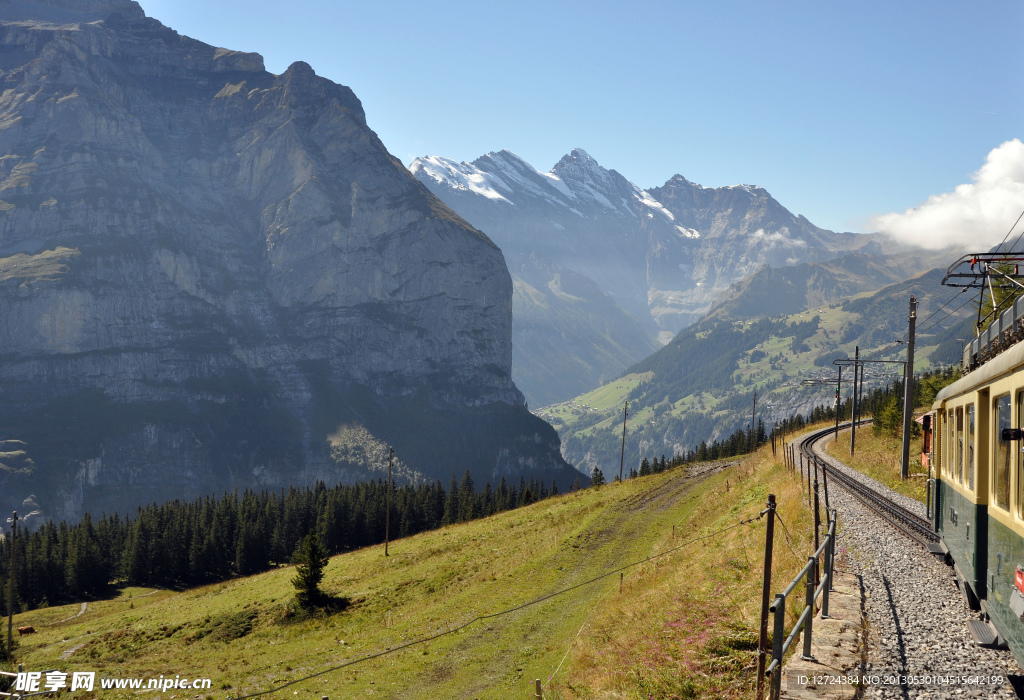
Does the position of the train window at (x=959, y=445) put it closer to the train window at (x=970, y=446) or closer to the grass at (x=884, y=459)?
the train window at (x=970, y=446)

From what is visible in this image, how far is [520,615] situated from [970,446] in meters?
25.7

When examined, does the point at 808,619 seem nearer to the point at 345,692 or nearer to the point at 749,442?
the point at 345,692

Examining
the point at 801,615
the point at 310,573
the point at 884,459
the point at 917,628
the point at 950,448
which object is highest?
the point at 950,448

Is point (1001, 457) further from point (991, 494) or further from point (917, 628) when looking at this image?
point (917, 628)

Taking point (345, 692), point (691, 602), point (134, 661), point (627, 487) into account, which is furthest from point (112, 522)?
point (691, 602)

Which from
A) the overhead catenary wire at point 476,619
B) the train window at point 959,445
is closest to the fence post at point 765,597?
the train window at point 959,445

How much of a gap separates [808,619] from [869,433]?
75566 mm

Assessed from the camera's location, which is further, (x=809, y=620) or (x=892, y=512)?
(x=892, y=512)

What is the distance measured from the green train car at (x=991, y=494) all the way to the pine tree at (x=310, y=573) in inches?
1785

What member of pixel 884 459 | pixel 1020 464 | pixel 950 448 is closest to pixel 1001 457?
pixel 1020 464

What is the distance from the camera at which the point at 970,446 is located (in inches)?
627

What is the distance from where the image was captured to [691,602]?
22.1 metres

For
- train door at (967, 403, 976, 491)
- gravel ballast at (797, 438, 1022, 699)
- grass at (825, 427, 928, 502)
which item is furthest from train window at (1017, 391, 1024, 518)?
grass at (825, 427, 928, 502)

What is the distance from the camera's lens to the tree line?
118m
